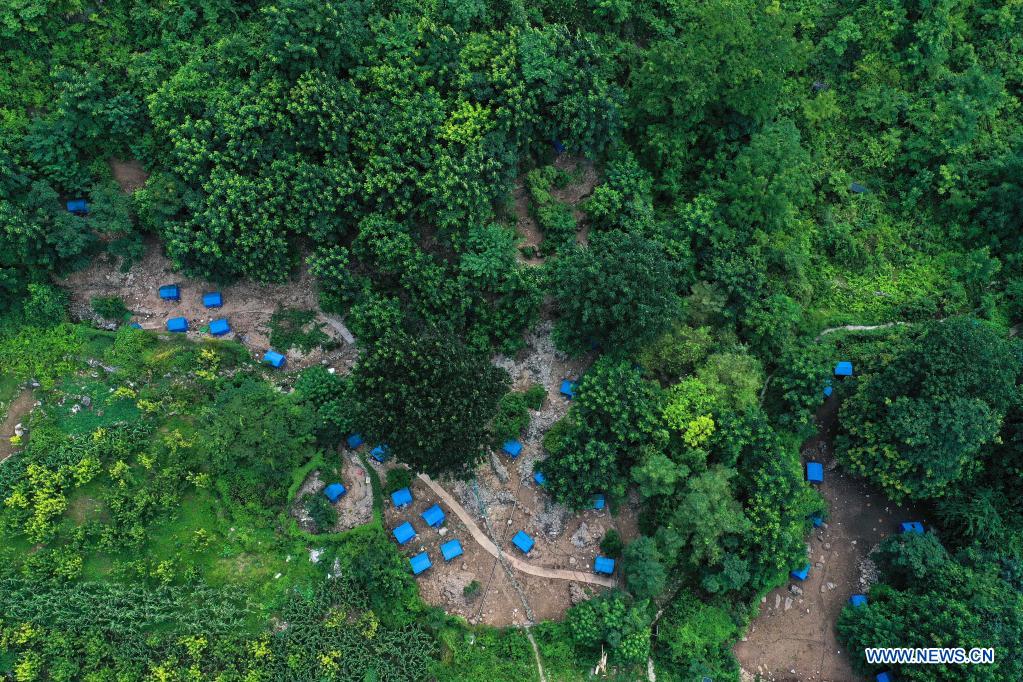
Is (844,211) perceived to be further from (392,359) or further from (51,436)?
(51,436)

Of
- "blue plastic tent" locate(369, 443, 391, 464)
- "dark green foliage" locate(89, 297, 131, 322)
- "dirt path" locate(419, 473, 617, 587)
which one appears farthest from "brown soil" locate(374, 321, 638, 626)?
"dark green foliage" locate(89, 297, 131, 322)

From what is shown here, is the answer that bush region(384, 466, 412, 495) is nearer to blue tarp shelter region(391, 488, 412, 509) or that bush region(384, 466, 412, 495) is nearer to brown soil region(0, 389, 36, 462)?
blue tarp shelter region(391, 488, 412, 509)

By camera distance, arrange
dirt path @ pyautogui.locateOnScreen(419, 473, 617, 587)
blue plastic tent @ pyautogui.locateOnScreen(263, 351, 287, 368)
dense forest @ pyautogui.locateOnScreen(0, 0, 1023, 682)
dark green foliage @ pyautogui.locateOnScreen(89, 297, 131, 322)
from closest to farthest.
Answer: dense forest @ pyautogui.locateOnScreen(0, 0, 1023, 682), dirt path @ pyautogui.locateOnScreen(419, 473, 617, 587), blue plastic tent @ pyautogui.locateOnScreen(263, 351, 287, 368), dark green foliage @ pyautogui.locateOnScreen(89, 297, 131, 322)

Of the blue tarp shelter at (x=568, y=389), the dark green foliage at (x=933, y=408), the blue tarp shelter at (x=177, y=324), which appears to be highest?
the dark green foliage at (x=933, y=408)

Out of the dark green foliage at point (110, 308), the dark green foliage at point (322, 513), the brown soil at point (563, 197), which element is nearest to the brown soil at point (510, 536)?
the dark green foliage at point (322, 513)

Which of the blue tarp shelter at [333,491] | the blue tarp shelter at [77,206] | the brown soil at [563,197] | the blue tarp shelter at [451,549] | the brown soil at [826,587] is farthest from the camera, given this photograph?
the brown soil at [563,197]

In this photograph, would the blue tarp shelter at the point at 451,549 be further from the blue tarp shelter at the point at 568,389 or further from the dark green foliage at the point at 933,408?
the dark green foliage at the point at 933,408

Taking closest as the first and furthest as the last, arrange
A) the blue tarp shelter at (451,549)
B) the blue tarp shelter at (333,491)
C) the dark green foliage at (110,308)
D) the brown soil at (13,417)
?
the blue tarp shelter at (451,549) → the blue tarp shelter at (333,491) → the brown soil at (13,417) → the dark green foliage at (110,308)
